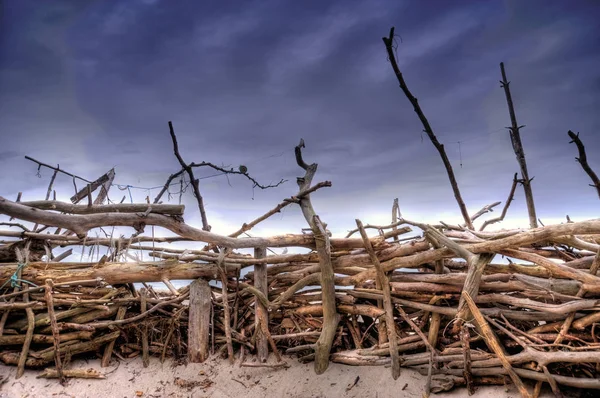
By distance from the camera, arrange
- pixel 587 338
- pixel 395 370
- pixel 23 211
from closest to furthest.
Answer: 1. pixel 23 211
2. pixel 587 338
3. pixel 395 370

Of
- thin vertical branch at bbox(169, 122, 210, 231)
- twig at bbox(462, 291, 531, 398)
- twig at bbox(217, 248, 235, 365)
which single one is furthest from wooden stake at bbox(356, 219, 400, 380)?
thin vertical branch at bbox(169, 122, 210, 231)

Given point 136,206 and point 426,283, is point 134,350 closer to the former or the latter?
point 136,206

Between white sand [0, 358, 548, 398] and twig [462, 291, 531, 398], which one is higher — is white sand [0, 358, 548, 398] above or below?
below

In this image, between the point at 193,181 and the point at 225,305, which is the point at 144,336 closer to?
the point at 225,305

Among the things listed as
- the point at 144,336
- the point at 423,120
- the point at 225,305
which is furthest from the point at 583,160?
the point at 144,336

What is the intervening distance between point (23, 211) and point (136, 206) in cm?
90

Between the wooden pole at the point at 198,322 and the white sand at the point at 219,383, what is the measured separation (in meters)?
0.13

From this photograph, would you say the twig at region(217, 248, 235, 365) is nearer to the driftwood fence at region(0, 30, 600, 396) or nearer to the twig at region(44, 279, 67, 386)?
the driftwood fence at region(0, 30, 600, 396)

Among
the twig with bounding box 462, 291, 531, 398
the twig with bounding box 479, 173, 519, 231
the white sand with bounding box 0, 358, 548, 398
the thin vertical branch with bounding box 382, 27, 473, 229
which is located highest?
the thin vertical branch with bounding box 382, 27, 473, 229

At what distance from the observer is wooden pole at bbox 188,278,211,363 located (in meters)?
4.35

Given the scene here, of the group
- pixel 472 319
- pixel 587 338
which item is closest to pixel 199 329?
pixel 472 319

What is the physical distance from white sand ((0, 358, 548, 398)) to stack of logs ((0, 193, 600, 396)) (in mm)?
120

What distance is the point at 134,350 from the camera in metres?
4.65

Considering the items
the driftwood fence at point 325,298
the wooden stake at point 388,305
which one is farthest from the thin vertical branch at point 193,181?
the wooden stake at point 388,305
